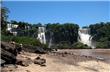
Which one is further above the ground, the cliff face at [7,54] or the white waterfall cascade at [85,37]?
the cliff face at [7,54]

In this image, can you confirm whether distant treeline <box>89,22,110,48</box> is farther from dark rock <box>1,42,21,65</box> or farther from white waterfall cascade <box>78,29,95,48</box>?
dark rock <box>1,42,21,65</box>

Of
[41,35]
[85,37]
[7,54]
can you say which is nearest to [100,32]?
[85,37]

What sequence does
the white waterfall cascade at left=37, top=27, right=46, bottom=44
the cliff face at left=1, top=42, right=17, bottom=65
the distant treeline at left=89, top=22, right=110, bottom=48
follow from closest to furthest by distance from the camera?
the cliff face at left=1, top=42, right=17, bottom=65 < the white waterfall cascade at left=37, top=27, right=46, bottom=44 < the distant treeline at left=89, top=22, right=110, bottom=48

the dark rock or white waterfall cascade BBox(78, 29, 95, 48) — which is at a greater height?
the dark rock

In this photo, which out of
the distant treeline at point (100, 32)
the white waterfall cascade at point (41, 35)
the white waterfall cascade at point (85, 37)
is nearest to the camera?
the white waterfall cascade at point (41, 35)

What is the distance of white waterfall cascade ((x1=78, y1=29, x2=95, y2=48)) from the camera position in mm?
84131

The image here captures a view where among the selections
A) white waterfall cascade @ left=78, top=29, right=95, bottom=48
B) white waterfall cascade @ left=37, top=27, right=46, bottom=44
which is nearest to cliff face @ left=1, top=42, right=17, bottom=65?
white waterfall cascade @ left=37, top=27, right=46, bottom=44

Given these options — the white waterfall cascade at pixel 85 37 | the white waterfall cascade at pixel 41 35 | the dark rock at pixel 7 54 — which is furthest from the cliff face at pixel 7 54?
the white waterfall cascade at pixel 85 37

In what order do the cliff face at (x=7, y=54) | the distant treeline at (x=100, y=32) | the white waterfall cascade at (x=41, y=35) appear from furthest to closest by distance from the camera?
1. the distant treeline at (x=100, y=32)
2. the white waterfall cascade at (x=41, y=35)
3. the cliff face at (x=7, y=54)

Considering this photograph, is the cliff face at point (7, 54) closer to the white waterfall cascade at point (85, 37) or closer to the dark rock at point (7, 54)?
the dark rock at point (7, 54)

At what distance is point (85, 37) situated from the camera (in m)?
87.7

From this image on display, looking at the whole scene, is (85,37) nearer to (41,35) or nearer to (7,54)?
(41,35)

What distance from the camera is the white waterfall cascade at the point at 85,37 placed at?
84131 mm

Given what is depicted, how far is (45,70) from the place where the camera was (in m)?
20.3
